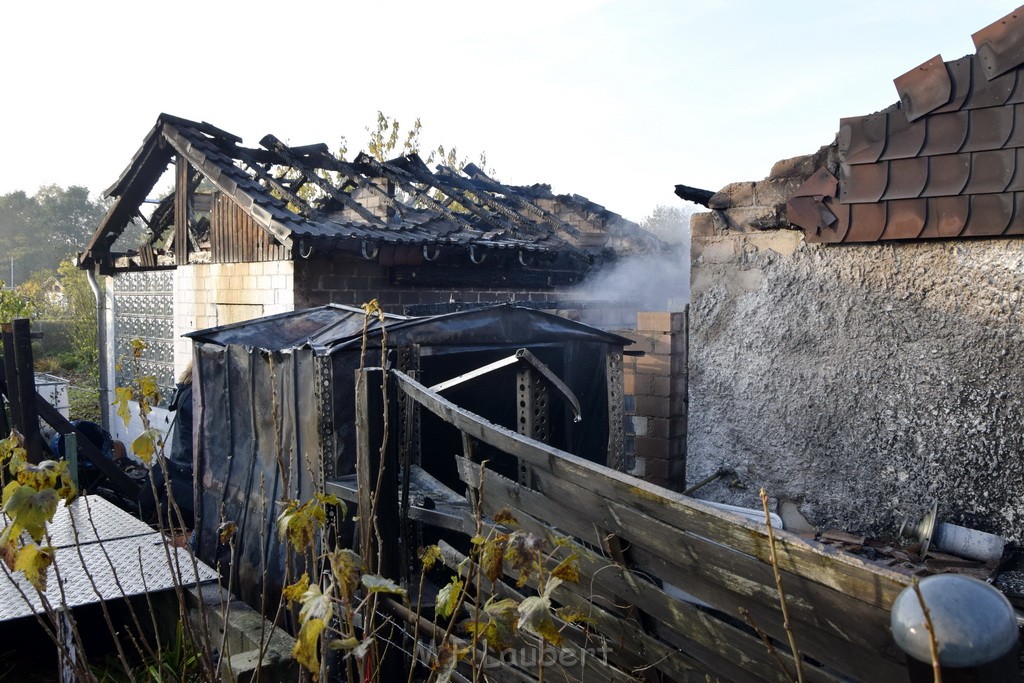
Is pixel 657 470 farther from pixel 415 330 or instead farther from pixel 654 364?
pixel 415 330

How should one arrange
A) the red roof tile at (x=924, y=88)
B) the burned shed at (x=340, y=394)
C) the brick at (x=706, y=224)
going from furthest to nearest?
the brick at (x=706, y=224) < the burned shed at (x=340, y=394) < the red roof tile at (x=924, y=88)

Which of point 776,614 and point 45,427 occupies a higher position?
point 776,614

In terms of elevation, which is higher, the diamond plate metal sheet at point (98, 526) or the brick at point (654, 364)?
the brick at point (654, 364)

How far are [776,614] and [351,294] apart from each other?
6961 mm

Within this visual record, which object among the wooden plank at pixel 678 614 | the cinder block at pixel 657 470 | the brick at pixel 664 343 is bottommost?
the cinder block at pixel 657 470

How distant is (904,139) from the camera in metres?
3.78

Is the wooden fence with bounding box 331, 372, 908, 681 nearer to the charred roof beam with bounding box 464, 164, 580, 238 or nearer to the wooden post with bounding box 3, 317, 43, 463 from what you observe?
the wooden post with bounding box 3, 317, 43, 463

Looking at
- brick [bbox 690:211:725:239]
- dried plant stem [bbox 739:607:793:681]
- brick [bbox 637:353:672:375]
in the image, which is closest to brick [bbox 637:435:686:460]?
brick [bbox 637:353:672:375]

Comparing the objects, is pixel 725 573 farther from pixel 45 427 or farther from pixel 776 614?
pixel 45 427

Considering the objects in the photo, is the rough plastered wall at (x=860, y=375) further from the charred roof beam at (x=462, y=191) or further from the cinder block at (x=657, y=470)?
the charred roof beam at (x=462, y=191)

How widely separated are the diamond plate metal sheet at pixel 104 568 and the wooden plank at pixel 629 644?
2.17 meters

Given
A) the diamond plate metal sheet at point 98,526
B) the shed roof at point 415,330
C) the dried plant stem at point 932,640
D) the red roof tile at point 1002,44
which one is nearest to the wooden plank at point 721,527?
the dried plant stem at point 932,640

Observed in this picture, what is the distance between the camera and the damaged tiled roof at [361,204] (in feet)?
25.9

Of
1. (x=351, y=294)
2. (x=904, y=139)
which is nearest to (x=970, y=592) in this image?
(x=904, y=139)
